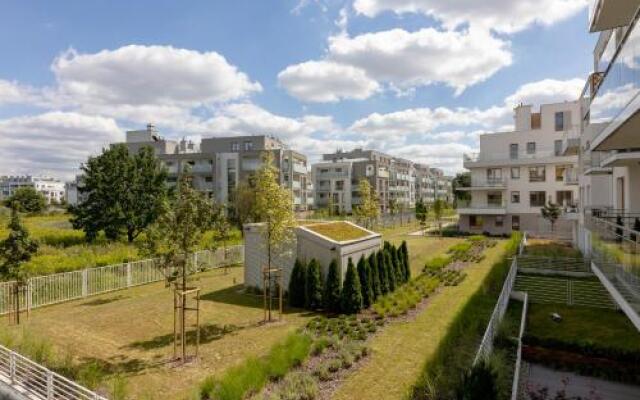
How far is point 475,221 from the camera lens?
4638 cm

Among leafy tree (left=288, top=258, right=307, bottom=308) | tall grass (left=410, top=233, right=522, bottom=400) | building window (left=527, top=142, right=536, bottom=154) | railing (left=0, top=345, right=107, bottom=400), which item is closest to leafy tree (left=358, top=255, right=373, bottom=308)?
leafy tree (left=288, top=258, right=307, bottom=308)

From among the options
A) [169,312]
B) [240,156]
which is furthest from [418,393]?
[240,156]

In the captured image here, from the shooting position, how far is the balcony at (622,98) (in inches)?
295

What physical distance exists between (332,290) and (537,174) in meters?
35.2

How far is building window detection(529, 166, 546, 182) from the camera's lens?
4231 centimetres

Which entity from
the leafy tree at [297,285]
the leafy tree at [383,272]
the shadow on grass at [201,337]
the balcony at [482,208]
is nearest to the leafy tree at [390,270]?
the leafy tree at [383,272]

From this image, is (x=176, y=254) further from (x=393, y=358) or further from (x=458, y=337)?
(x=458, y=337)

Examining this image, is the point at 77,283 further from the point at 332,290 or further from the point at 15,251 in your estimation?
the point at 332,290

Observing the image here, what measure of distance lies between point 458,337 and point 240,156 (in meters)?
50.6

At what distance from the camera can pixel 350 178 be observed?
82.5 metres

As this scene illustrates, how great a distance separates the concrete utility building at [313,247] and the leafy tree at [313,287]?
22.5 inches

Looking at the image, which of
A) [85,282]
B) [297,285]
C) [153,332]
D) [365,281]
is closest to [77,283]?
[85,282]

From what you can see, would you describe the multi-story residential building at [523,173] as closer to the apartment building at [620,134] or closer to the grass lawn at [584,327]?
the apartment building at [620,134]

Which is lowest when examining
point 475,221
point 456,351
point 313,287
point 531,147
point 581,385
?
point 581,385
